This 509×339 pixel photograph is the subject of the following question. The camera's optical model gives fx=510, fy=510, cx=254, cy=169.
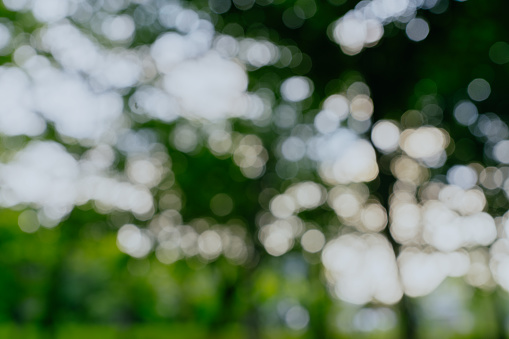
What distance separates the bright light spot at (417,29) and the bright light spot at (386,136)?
572cm

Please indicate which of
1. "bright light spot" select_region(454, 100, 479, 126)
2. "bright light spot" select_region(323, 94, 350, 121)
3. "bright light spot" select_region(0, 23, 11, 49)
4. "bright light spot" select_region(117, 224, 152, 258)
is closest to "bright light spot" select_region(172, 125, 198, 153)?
"bright light spot" select_region(117, 224, 152, 258)

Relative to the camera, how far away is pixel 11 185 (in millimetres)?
15641

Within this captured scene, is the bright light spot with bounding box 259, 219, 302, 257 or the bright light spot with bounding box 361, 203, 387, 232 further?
the bright light spot with bounding box 259, 219, 302, 257

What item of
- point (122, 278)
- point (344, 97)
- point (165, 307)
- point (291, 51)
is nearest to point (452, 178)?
point (344, 97)

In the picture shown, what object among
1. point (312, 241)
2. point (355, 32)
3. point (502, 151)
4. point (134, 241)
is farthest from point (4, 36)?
point (312, 241)

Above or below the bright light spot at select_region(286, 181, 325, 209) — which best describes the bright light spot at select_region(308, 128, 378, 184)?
above

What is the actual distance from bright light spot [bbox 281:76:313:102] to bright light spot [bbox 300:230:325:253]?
9390 mm

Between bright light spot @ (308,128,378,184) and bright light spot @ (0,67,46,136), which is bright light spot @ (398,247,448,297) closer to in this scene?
bright light spot @ (308,128,378,184)

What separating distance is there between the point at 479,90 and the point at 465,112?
157 centimetres

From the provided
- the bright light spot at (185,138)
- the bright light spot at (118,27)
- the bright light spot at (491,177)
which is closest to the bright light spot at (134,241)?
the bright light spot at (185,138)

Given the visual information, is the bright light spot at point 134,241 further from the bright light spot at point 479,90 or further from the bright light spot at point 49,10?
the bright light spot at point 479,90

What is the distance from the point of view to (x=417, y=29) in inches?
329

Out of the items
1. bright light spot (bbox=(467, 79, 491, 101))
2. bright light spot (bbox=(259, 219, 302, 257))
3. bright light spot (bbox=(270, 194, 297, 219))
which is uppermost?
bright light spot (bbox=(467, 79, 491, 101))

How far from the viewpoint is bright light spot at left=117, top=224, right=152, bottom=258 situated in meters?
20.4
